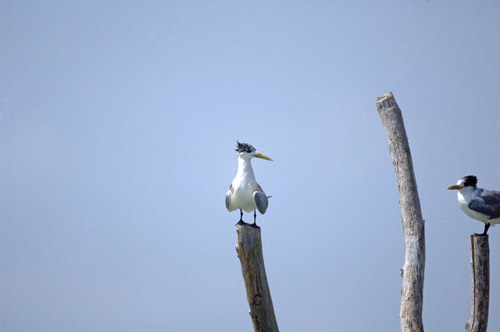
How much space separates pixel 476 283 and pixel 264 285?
8.87 feet

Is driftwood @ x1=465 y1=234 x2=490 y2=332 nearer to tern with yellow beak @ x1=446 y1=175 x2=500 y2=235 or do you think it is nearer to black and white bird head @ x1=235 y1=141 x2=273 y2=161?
tern with yellow beak @ x1=446 y1=175 x2=500 y2=235

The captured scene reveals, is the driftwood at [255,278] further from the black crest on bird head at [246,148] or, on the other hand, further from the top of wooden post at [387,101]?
the top of wooden post at [387,101]

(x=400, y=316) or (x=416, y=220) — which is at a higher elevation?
(x=416, y=220)

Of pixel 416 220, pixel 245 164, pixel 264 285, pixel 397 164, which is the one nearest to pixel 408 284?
pixel 416 220

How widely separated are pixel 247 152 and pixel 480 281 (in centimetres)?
304

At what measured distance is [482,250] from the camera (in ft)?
19.9

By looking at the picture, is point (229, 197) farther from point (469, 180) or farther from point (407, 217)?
point (469, 180)

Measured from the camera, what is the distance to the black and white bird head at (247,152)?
545 centimetres

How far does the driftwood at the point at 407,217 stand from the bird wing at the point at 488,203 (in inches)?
31.9

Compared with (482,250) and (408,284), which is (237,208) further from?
(482,250)

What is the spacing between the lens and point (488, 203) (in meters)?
6.25

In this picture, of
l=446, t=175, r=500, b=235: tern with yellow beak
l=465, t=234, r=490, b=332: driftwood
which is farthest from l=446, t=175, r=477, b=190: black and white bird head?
l=465, t=234, r=490, b=332: driftwood

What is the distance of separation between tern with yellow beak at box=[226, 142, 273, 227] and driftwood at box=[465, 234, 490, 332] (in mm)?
2521

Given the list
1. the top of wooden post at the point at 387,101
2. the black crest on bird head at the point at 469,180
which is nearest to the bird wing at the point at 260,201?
the top of wooden post at the point at 387,101
